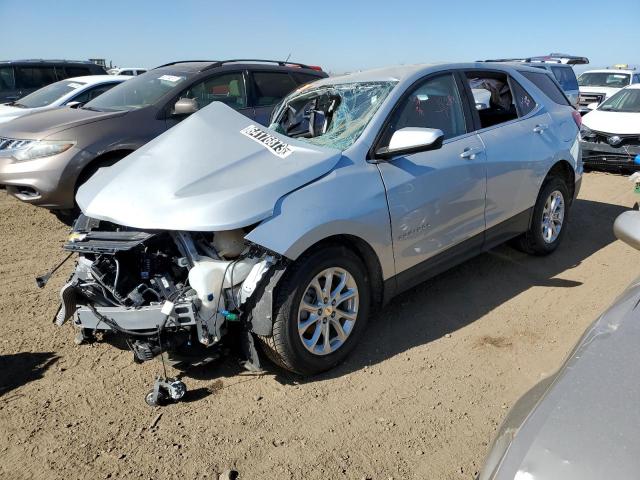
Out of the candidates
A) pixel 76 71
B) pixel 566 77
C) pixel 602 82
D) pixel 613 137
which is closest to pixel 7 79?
pixel 76 71

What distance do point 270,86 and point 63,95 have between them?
4244 mm

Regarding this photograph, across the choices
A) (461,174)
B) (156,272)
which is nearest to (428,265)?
(461,174)

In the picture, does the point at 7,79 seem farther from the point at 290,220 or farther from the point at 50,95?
the point at 290,220

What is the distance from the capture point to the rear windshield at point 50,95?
902 cm

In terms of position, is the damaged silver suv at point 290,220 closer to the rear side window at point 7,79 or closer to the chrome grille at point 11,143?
the chrome grille at point 11,143

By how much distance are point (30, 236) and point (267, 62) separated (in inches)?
149

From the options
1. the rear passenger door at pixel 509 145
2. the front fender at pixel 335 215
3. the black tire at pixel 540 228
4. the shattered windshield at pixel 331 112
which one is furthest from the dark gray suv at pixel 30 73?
the front fender at pixel 335 215

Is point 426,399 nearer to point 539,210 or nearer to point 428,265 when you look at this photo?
point 428,265

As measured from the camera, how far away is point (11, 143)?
5855 millimetres

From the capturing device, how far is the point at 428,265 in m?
3.70

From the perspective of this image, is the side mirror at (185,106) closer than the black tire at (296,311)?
No

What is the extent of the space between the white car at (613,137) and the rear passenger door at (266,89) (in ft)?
16.4

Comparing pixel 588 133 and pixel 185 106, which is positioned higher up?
pixel 185 106

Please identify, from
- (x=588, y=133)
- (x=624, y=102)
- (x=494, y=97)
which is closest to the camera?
(x=494, y=97)
